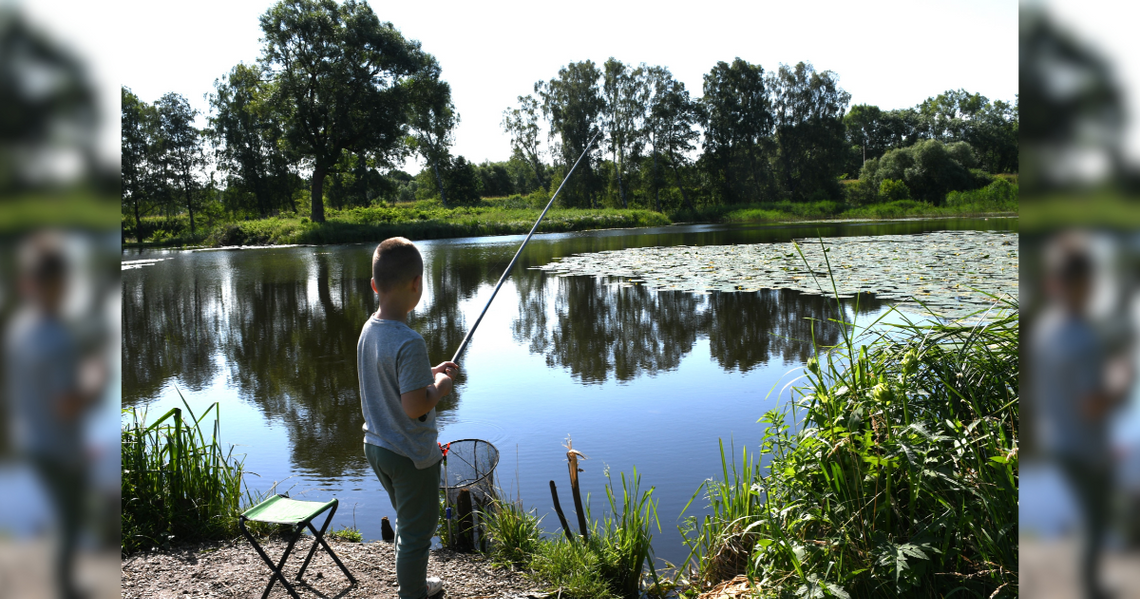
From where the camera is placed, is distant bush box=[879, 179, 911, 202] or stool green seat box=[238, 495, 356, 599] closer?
stool green seat box=[238, 495, 356, 599]

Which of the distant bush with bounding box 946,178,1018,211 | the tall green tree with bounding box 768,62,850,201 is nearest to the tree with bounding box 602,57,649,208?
the tall green tree with bounding box 768,62,850,201

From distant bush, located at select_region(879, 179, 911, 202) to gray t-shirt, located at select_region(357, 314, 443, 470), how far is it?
3846cm

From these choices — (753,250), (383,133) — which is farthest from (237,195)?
(753,250)

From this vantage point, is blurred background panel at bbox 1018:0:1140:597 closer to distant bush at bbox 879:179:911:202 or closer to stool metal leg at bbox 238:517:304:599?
stool metal leg at bbox 238:517:304:599

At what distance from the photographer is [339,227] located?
24.7 metres

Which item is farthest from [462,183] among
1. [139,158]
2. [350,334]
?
[350,334]

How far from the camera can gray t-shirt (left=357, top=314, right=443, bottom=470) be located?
222 cm

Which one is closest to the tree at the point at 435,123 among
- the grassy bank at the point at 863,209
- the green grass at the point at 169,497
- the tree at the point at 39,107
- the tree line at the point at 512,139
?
the tree line at the point at 512,139

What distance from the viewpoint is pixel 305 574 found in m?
2.89

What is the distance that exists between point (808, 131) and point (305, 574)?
42097 millimetres

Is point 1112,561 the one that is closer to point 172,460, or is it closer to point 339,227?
point 172,460

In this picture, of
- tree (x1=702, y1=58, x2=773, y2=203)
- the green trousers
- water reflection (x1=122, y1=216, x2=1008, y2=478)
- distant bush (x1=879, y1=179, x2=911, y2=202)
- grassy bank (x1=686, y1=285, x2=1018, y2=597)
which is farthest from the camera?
tree (x1=702, y1=58, x2=773, y2=203)

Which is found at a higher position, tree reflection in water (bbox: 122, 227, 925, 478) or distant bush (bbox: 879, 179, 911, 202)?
distant bush (bbox: 879, 179, 911, 202)

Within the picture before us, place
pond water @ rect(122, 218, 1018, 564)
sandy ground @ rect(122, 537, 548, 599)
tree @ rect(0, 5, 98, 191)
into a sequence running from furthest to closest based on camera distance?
1. pond water @ rect(122, 218, 1018, 564)
2. sandy ground @ rect(122, 537, 548, 599)
3. tree @ rect(0, 5, 98, 191)
